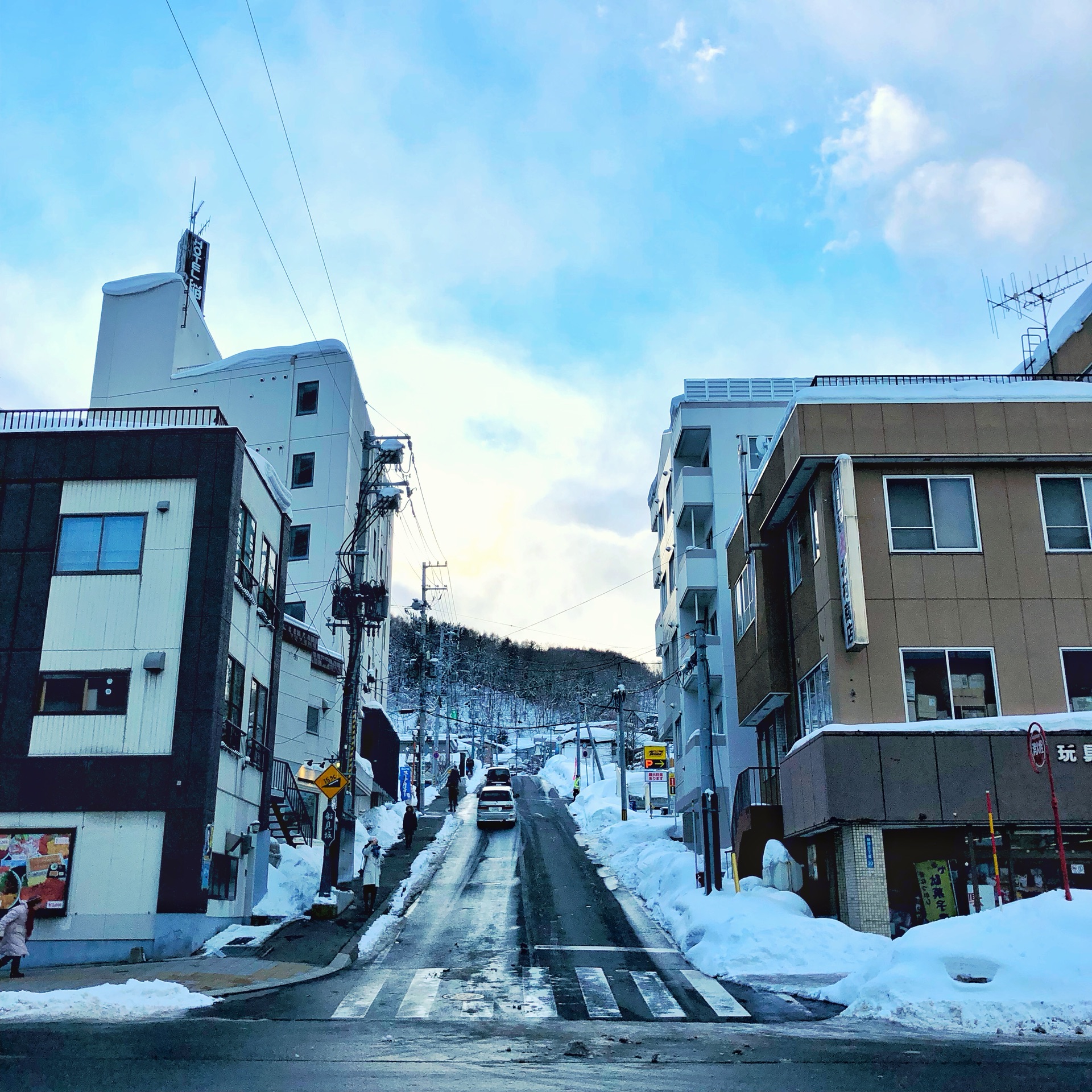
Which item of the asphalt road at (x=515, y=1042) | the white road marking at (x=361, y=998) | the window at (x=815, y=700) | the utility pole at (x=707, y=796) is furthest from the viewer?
the utility pole at (x=707, y=796)

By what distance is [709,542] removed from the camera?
1715 inches

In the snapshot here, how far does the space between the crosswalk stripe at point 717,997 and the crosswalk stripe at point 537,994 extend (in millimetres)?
2242

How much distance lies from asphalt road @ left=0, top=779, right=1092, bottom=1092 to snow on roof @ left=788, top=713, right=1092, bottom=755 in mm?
5443

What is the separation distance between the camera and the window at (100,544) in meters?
23.7

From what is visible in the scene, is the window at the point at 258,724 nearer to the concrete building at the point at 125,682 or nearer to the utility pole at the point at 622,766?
the concrete building at the point at 125,682

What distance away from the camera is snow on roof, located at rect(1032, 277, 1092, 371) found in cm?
2864

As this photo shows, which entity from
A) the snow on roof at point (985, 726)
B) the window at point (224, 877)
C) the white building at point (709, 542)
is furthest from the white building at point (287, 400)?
the snow on roof at point (985, 726)

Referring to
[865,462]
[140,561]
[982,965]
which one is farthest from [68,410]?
[982,965]

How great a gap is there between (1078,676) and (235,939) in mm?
17383

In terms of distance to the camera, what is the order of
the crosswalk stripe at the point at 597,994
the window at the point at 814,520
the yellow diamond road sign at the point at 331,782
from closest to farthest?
the crosswalk stripe at the point at 597,994 → the window at the point at 814,520 → the yellow diamond road sign at the point at 331,782

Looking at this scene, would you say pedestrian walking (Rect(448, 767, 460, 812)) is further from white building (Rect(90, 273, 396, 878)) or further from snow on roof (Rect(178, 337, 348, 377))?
snow on roof (Rect(178, 337, 348, 377))

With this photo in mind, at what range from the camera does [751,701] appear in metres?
29.7

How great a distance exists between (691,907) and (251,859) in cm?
1032

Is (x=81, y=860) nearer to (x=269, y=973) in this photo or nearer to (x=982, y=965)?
(x=269, y=973)
